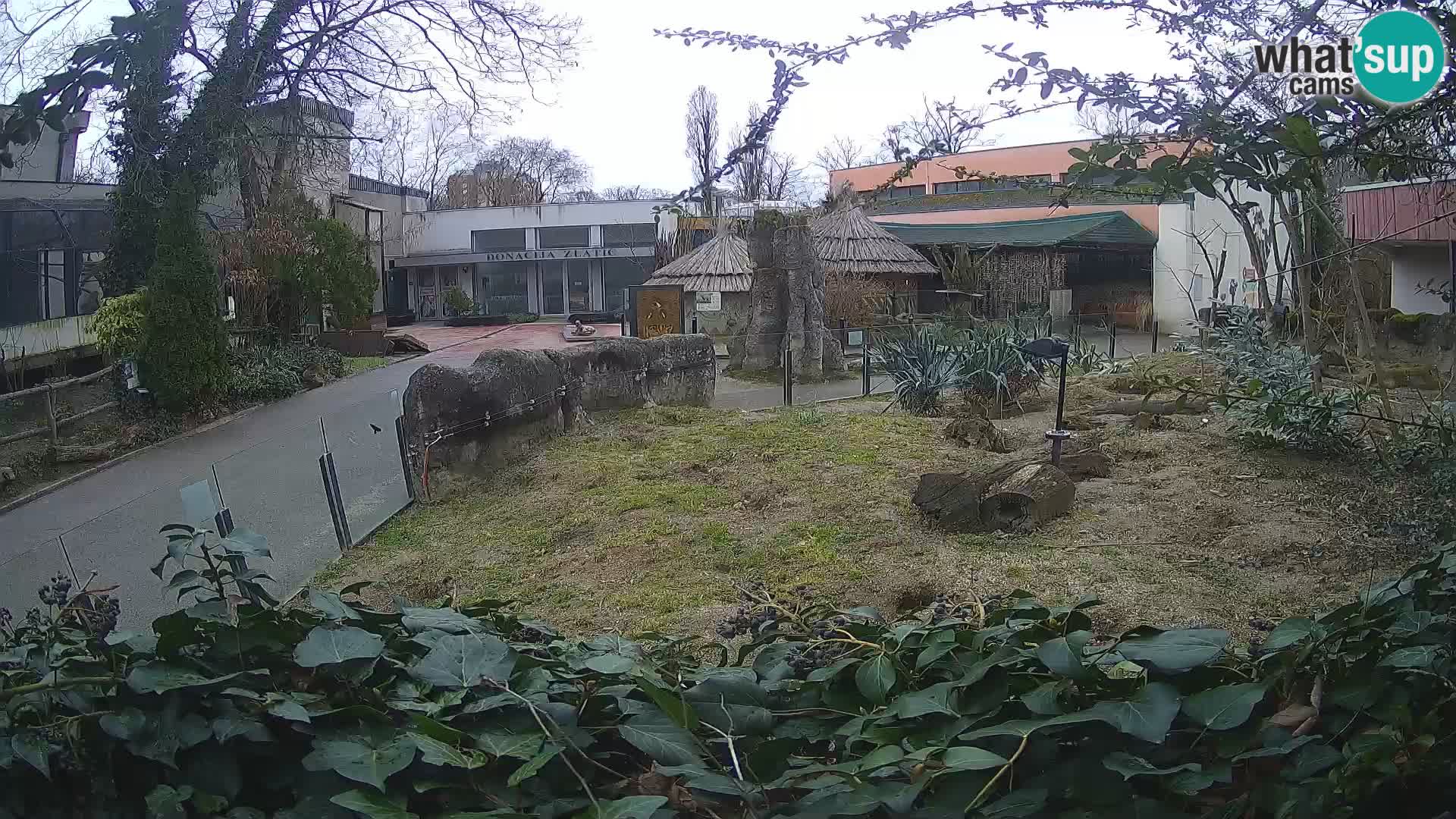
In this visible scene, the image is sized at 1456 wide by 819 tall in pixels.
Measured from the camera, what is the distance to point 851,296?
24281 mm

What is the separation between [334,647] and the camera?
174cm

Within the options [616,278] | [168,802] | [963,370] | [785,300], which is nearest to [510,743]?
[168,802]

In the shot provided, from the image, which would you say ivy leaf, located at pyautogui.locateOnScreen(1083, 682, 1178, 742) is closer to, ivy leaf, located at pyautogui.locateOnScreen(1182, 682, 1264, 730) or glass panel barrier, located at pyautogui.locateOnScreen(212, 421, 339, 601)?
ivy leaf, located at pyautogui.locateOnScreen(1182, 682, 1264, 730)

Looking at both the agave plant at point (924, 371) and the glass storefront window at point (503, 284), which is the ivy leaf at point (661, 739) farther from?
the glass storefront window at point (503, 284)

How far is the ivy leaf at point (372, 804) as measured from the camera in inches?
58.2

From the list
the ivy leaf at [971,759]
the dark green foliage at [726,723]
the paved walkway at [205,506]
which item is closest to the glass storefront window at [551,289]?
the paved walkway at [205,506]

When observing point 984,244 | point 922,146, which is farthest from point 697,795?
point 984,244

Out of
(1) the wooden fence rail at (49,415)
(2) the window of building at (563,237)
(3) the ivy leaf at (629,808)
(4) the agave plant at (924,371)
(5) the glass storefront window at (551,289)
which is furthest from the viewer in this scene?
(5) the glass storefront window at (551,289)

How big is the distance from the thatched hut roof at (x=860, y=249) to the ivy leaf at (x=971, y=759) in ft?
79.0

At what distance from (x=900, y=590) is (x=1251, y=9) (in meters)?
3.11

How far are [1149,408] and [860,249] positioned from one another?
16.1 metres

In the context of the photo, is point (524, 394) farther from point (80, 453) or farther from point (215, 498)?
point (80, 453)

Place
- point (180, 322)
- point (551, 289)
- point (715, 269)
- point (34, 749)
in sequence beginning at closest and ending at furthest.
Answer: point (34, 749), point (180, 322), point (715, 269), point (551, 289)

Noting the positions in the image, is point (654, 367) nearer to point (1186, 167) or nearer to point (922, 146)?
point (922, 146)
